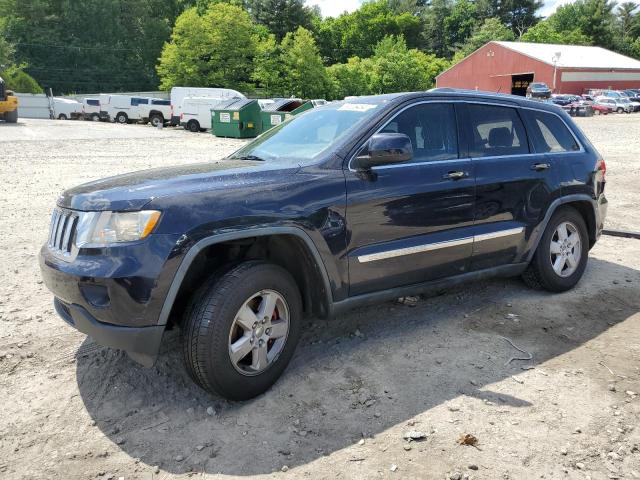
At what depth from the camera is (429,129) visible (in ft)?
13.7

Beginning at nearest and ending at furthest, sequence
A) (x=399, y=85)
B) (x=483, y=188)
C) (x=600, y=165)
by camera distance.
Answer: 1. (x=483, y=188)
2. (x=600, y=165)
3. (x=399, y=85)

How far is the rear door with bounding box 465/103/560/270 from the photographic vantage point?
434cm

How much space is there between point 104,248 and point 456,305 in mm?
2998

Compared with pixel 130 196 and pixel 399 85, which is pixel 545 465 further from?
pixel 399 85

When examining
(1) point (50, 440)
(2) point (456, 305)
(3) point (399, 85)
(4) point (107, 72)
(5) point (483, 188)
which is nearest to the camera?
(1) point (50, 440)

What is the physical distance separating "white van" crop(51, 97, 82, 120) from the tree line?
A: 1299 cm

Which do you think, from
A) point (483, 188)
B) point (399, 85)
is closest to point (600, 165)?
point (483, 188)

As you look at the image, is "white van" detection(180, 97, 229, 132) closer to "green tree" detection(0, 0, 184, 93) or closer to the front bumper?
the front bumper

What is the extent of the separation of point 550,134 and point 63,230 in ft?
13.2

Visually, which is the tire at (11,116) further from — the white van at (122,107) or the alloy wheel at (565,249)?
the alloy wheel at (565,249)

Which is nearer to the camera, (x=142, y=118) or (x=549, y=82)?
(x=142, y=118)

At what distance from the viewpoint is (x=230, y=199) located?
3.15 metres

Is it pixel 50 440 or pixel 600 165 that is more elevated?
pixel 600 165

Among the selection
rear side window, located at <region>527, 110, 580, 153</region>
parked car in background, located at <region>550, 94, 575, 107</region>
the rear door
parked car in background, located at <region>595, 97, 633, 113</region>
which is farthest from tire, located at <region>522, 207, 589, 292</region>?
parked car in background, located at <region>595, 97, 633, 113</region>
